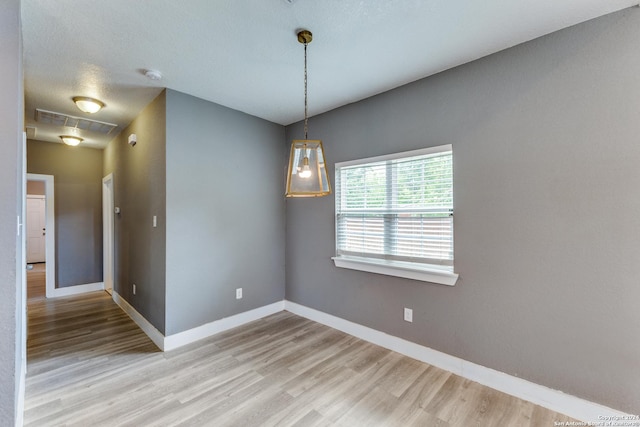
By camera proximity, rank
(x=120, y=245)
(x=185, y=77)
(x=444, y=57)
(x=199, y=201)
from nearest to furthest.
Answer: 1. (x=444, y=57)
2. (x=185, y=77)
3. (x=199, y=201)
4. (x=120, y=245)

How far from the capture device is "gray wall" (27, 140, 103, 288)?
187 inches

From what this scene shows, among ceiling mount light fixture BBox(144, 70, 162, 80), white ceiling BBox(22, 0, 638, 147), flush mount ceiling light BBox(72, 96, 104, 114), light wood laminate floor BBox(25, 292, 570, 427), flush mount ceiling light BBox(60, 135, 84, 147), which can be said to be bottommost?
light wood laminate floor BBox(25, 292, 570, 427)

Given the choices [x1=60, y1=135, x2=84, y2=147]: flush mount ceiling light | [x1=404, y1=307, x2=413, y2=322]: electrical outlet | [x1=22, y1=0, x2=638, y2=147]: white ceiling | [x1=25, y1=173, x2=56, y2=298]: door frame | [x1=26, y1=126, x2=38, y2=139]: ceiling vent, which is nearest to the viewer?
[x1=22, y1=0, x2=638, y2=147]: white ceiling

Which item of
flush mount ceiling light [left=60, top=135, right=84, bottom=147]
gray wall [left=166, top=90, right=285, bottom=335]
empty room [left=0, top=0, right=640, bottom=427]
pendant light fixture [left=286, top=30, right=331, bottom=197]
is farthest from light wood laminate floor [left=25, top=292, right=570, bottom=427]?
flush mount ceiling light [left=60, top=135, right=84, bottom=147]

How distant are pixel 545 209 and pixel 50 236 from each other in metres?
6.62

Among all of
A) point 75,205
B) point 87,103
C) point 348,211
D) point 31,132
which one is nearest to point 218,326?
point 348,211

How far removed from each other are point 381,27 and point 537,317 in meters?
2.33

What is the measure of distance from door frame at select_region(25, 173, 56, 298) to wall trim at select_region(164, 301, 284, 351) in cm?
343

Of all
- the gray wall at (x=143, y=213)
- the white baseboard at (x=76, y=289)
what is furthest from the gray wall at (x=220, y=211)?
the white baseboard at (x=76, y=289)

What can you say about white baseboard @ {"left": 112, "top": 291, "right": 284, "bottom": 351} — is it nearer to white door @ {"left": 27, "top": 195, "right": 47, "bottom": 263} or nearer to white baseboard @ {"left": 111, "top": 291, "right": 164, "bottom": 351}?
white baseboard @ {"left": 111, "top": 291, "right": 164, "bottom": 351}

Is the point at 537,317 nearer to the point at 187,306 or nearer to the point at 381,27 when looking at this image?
the point at 381,27

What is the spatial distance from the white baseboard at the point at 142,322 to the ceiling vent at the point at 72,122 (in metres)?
2.44

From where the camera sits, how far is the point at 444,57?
229 centimetres

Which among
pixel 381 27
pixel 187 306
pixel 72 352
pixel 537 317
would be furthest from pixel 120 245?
pixel 537 317
